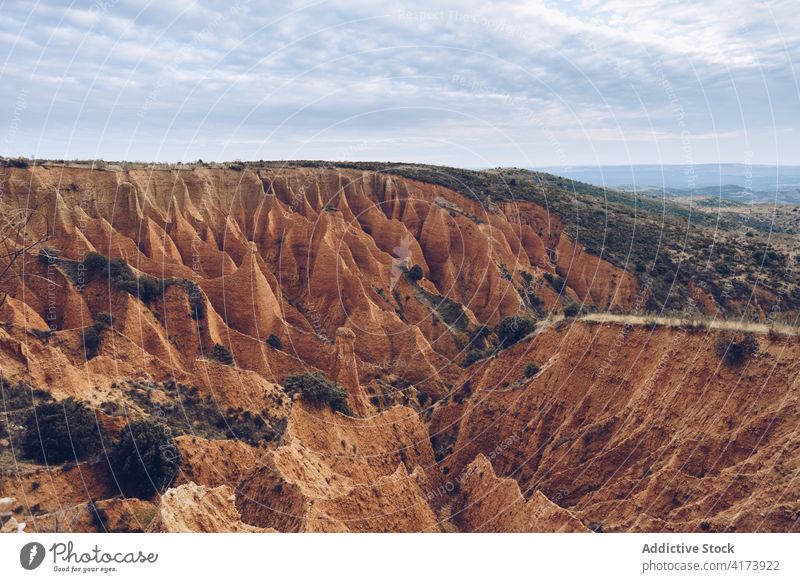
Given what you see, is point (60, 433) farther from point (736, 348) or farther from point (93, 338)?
point (736, 348)

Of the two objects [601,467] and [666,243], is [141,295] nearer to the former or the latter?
[601,467]

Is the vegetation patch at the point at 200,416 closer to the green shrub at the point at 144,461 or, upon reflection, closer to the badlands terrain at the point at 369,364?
the badlands terrain at the point at 369,364

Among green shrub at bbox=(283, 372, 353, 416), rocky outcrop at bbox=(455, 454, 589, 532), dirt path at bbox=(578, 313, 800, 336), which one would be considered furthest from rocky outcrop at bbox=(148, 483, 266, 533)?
dirt path at bbox=(578, 313, 800, 336)

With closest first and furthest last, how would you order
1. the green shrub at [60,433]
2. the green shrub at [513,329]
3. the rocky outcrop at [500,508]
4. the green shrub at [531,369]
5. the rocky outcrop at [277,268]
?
the rocky outcrop at [500,508] < the green shrub at [60,433] < the green shrub at [531,369] < the rocky outcrop at [277,268] < the green shrub at [513,329]

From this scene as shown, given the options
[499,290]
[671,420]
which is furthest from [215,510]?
[499,290]

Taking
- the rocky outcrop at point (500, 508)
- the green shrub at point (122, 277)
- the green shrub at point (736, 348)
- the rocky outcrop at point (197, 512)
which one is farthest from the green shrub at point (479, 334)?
the rocky outcrop at point (197, 512)

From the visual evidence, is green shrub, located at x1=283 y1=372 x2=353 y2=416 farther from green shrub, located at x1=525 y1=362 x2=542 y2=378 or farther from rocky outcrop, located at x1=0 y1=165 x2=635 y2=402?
green shrub, located at x1=525 y1=362 x2=542 y2=378
